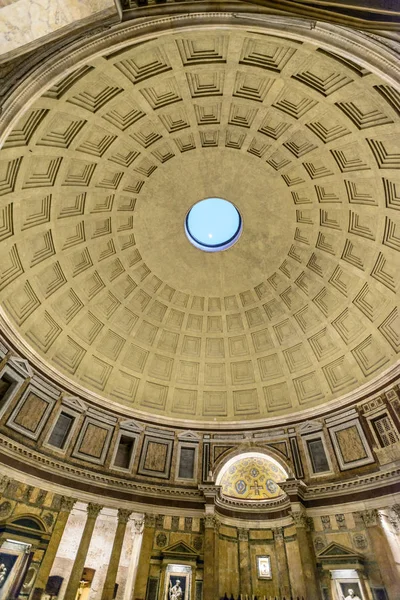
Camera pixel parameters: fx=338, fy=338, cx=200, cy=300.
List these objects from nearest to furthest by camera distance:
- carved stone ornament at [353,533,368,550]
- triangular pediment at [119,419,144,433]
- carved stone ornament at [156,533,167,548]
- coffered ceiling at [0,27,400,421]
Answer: coffered ceiling at [0,27,400,421] < carved stone ornament at [353,533,368,550] < carved stone ornament at [156,533,167,548] < triangular pediment at [119,419,144,433]

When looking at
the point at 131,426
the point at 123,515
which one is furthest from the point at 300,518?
the point at 131,426

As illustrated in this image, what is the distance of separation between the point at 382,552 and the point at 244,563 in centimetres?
658

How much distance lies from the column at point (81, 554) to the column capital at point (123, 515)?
102 cm

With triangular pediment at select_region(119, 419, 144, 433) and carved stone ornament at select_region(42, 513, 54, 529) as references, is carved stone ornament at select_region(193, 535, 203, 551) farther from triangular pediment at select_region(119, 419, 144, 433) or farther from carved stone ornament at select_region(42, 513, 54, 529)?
carved stone ornament at select_region(42, 513, 54, 529)

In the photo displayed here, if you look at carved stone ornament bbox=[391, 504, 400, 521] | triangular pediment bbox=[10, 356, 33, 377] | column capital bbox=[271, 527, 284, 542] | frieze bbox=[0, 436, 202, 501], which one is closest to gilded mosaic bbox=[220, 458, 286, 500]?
column capital bbox=[271, 527, 284, 542]

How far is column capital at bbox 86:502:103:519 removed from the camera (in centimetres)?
1652

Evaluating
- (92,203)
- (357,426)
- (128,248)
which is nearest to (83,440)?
(128,248)

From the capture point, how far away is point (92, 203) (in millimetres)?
18391

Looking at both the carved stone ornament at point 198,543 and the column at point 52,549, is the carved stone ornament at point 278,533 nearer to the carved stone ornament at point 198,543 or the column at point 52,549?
the carved stone ornament at point 198,543

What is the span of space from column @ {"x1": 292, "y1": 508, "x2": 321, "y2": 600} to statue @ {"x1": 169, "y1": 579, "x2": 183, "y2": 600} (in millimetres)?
5633

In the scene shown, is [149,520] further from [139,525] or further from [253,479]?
[253,479]

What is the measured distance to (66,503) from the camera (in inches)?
635

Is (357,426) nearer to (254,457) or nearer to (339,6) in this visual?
(254,457)

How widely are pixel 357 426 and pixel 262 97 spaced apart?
17.0m
